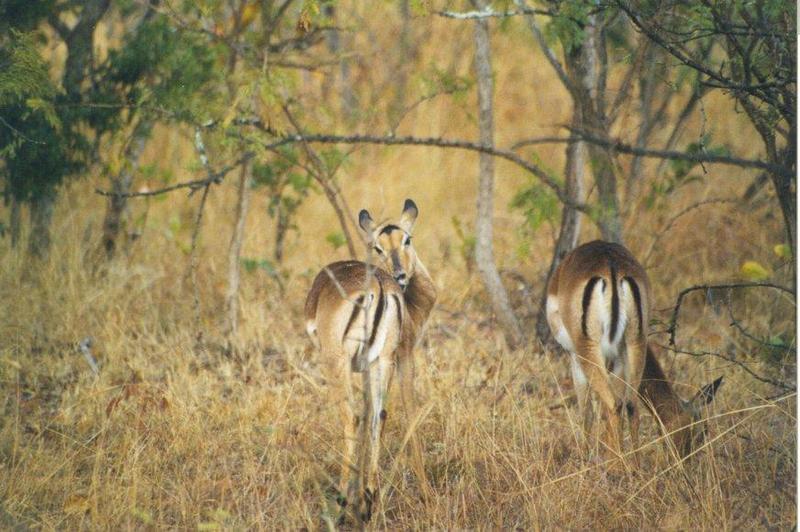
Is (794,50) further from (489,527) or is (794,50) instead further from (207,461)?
(207,461)

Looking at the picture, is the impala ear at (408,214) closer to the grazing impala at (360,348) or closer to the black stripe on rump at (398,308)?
the grazing impala at (360,348)

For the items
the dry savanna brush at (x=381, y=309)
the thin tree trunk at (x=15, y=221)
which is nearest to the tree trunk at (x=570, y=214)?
the dry savanna brush at (x=381, y=309)

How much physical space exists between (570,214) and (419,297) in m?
1.60

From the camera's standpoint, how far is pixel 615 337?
5.15m

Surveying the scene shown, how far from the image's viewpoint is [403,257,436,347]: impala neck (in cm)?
558

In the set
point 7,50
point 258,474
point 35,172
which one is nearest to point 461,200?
point 35,172

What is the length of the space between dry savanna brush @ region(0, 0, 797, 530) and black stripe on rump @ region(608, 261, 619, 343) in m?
0.02

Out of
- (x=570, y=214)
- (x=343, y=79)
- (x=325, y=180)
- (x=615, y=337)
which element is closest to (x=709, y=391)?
(x=615, y=337)

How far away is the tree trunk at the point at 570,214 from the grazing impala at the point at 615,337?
1.36 m

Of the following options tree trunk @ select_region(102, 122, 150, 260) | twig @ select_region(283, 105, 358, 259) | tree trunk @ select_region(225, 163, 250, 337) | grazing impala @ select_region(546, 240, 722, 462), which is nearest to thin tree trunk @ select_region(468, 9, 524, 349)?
twig @ select_region(283, 105, 358, 259)

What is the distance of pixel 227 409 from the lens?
5574 millimetres

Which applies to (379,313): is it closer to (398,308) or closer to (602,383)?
(398,308)

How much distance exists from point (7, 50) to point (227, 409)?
2214mm

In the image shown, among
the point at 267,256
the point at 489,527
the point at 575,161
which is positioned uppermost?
the point at 575,161
